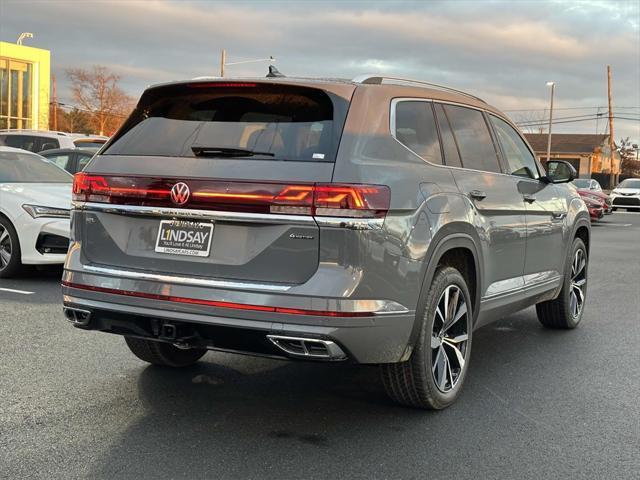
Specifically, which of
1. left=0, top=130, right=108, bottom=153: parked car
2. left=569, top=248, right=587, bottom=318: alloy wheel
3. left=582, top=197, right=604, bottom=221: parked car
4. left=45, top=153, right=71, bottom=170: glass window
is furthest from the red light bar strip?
left=582, top=197, right=604, bottom=221: parked car

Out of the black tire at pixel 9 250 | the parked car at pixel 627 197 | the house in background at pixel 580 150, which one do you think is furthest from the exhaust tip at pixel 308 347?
the house in background at pixel 580 150

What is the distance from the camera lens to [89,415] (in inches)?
168

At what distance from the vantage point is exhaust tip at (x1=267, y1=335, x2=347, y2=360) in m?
3.66

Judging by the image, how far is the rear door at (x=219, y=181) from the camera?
372 centimetres

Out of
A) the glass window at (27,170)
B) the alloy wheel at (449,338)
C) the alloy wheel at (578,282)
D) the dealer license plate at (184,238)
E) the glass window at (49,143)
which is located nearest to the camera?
the dealer license plate at (184,238)

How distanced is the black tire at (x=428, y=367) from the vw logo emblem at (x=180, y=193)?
1359 millimetres

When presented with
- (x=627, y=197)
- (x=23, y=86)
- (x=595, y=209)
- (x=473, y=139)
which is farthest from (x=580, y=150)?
(x=473, y=139)

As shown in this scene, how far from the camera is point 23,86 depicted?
46719 mm

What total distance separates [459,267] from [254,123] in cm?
162

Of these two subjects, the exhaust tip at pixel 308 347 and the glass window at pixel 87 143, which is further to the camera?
the glass window at pixel 87 143

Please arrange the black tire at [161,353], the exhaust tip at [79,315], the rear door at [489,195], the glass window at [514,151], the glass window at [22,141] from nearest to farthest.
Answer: the exhaust tip at [79,315], the rear door at [489,195], the black tire at [161,353], the glass window at [514,151], the glass window at [22,141]

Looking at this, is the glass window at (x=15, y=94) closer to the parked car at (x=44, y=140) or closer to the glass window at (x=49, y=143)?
the parked car at (x=44, y=140)

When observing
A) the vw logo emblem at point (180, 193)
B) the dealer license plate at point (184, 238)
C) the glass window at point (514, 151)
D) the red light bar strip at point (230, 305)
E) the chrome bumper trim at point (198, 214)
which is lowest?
the red light bar strip at point (230, 305)

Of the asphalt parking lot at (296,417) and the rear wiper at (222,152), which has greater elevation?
the rear wiper at (222,152)
